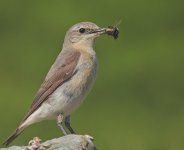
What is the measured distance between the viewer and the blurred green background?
17.7 meters

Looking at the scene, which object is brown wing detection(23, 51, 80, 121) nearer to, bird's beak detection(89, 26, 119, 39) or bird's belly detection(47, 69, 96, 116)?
bird's belly detection(47, 69, 96, 116)

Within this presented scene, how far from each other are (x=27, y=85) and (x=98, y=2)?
4426 millimetres

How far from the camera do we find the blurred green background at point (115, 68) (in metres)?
17.7

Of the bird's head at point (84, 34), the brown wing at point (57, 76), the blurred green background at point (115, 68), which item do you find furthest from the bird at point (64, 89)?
the blurred green background at point (115, 68)

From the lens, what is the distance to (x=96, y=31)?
1518cm

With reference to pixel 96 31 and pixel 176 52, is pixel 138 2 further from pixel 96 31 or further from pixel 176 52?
pixel 96 31

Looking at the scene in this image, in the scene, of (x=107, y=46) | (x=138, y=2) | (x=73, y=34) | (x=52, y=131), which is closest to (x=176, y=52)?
(x=107, y=46)

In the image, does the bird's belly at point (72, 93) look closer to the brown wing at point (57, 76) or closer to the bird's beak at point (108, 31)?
the brown wing at point (57, 76)

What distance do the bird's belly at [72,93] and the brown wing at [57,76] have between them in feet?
0.21

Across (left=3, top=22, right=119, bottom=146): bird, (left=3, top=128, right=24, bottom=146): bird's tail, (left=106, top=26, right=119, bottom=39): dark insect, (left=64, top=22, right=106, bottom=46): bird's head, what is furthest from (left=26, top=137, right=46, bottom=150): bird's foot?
(left=106, top=26, right=119, bottom=39): dark insect

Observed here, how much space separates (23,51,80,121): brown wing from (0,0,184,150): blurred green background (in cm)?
162

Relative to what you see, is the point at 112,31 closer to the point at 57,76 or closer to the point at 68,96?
the point at 57,76

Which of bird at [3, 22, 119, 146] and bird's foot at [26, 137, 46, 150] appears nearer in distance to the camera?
bird's foot at [26, 137, 46, 150]

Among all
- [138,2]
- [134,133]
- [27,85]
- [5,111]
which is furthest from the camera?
[138,2]
